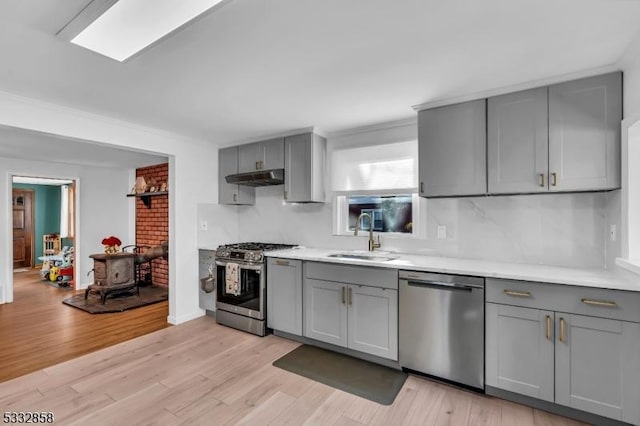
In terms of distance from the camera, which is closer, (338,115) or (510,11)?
(510,11)

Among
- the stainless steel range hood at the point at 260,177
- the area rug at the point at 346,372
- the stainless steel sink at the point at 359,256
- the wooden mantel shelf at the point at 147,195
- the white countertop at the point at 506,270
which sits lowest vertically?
the area rug at the point at 346,372

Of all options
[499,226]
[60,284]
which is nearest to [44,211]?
[60,284]

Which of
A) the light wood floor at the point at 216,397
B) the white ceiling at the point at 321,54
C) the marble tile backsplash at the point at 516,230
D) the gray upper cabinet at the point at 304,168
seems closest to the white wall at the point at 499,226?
the marble tile backsplash at the point at 516,230

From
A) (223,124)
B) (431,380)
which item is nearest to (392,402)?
(431,380)

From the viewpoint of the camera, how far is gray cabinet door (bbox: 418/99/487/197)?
8.34ft

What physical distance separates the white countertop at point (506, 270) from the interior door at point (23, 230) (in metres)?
8.95

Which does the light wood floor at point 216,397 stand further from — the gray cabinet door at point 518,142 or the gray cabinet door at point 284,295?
the gray cabinet door at point 518,142

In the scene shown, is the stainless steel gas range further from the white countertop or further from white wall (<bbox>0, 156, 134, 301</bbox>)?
white wall (<bbox>0, 156, 134, 301</bbox>)

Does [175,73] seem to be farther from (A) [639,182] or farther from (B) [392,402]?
(A) [639,182]

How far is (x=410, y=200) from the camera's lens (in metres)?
3.29

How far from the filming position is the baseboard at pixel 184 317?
3824mm

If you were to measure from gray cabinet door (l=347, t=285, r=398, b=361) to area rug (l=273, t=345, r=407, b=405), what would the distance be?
0.43ft

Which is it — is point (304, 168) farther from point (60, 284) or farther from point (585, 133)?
point (60, 284)

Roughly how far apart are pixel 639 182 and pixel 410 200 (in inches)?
66.9
